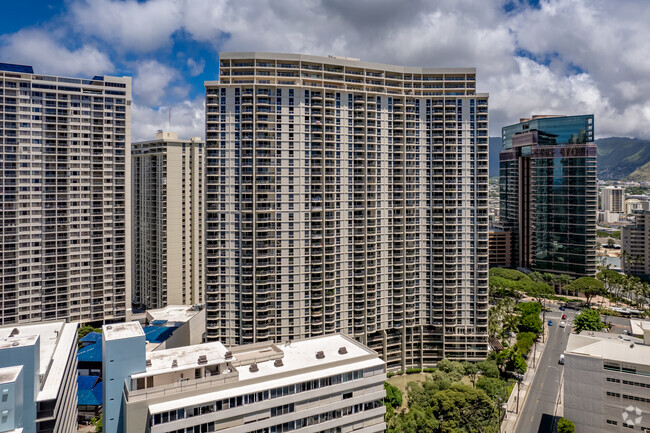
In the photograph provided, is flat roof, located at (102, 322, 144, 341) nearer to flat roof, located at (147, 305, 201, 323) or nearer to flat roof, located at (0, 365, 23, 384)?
flat roof, located at (0, 365, 23, 384)

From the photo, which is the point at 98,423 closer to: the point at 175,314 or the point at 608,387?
the point at 175,314

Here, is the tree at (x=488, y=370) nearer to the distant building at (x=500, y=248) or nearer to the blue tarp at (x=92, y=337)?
the blue tarp at (x=92, y=337)

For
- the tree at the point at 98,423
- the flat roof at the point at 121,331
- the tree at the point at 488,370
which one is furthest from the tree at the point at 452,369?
the tree at the point at 98,423

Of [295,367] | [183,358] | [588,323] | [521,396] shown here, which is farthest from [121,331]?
[588,323]

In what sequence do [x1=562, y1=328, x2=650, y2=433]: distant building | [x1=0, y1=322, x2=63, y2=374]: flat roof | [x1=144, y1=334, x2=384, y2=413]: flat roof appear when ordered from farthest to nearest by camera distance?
1. [x1=562, y1=328, x2=650, y2=433]: distant building
2. [x1=0, y1=322, x2=63, y2=374]: flat roof
3. [x1=144, y1=334, x2=384, y2=413]: flat roof

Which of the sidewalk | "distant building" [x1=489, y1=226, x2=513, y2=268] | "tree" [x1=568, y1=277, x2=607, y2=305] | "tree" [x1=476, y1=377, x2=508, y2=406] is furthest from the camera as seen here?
"distant building" [x1=489, y1=226, x2=513, y2=268]

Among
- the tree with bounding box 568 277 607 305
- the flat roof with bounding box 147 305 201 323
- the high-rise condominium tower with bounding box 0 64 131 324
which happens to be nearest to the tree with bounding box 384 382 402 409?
the flat roof with bounding box 147 305 201 323

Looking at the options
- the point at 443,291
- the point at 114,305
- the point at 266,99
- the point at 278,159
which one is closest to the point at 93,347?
the point at 114,305
